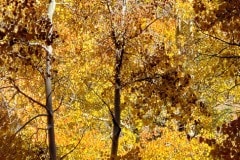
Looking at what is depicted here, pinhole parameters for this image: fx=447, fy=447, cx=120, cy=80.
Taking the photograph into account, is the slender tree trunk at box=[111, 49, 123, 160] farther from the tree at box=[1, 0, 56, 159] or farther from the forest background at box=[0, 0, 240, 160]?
the tree at box=[1, 0, 56, 159]

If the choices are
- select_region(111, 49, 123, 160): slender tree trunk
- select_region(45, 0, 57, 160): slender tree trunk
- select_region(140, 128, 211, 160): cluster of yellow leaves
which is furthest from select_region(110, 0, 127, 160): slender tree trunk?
select_region(140, 128, 211, 160): cluster of yellow leaves

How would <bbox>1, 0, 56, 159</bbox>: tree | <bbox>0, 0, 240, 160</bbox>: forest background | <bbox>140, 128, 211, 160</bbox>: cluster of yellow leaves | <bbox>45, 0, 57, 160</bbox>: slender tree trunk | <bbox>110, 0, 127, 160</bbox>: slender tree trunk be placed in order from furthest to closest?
<bbox>140, 128, 211, 160</bbox>: cluster of yellow leaves < <bbox>110, 0, 127, 160</bbox>: slender tree trunk < <bbox>0, 0, 240, 160</bbox>: forest background < <bbox>45, 0, 57, 160</bbox>: slender tree trunk < <bbox>1, 0, 56, 159</bbox>: tree

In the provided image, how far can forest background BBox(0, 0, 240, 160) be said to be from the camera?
1245 centimetres

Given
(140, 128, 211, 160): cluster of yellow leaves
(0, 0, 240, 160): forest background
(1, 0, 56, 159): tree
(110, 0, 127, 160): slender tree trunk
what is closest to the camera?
(1, 0, 56, 159): tree

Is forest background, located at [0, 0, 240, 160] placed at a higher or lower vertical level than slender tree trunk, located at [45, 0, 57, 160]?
higher

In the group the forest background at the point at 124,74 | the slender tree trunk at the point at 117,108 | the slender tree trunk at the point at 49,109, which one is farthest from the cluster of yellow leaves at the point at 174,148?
the slender tree trunk at the point at 49,109

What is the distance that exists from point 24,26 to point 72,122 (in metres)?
14.2

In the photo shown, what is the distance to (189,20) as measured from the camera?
26141mm

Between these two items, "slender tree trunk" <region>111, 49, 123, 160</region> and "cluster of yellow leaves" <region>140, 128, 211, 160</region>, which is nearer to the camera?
"slender tree trunk" <region>111, 49, 123, 160</region>

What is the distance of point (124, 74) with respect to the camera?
49.5 ft

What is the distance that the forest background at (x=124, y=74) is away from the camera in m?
12.5

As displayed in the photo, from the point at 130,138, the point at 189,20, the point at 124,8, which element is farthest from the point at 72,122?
the point at 124,8

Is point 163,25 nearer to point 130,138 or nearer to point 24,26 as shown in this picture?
point 130,138

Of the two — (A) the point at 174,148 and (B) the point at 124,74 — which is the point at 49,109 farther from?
(A) the point at 174,148
